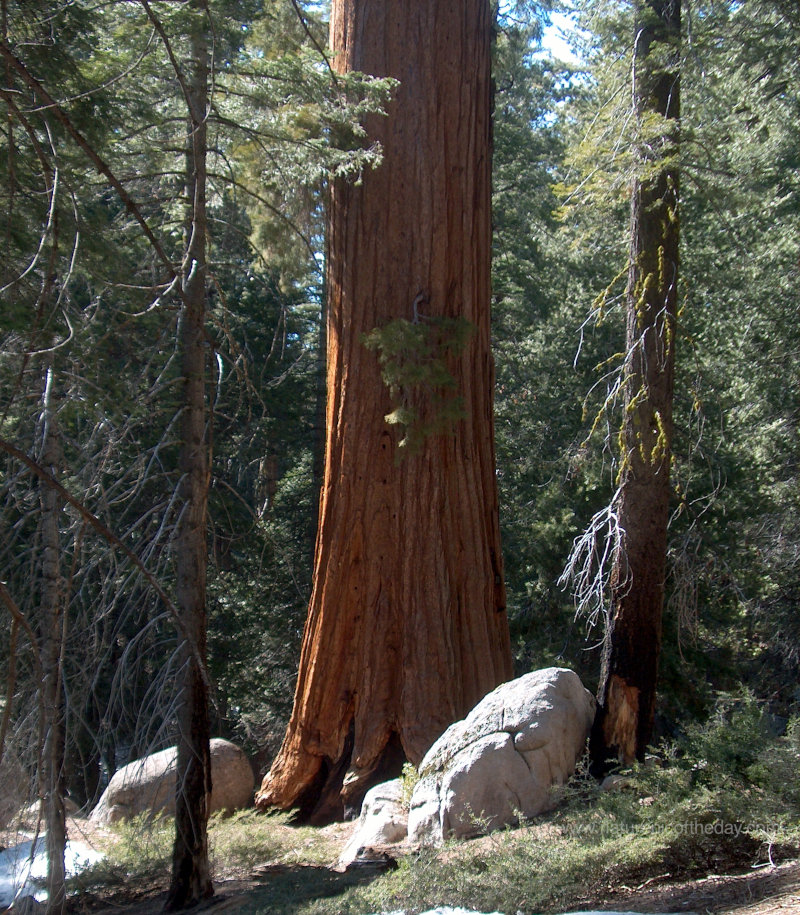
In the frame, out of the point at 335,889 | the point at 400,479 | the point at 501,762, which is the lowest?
the point at 335,889

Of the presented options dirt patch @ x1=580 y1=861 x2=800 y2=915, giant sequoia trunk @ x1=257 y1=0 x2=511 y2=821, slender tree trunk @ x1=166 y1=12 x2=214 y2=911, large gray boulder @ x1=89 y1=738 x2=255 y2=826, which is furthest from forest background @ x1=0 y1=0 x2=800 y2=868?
dirt patch @ x1=580 y1=861 x2=800 y2=915

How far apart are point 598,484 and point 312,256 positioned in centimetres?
616

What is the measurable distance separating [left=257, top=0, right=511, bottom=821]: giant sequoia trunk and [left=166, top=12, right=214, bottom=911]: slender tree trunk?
179 centimetres

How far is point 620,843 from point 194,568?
3.21m

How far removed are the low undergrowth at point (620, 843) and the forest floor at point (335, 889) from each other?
0.03 m

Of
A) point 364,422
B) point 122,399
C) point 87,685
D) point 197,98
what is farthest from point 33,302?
point 364,422

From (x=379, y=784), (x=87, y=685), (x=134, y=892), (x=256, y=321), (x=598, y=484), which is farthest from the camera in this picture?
(x=256, y=321)

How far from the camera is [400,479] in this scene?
27.0 feet

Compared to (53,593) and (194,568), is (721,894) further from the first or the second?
(53,593)

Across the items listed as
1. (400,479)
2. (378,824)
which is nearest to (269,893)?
(378,824)

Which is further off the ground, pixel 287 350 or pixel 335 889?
pixel 287 350

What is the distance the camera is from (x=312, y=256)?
28.5ft

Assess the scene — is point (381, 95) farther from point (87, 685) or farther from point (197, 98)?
point (87, 685)

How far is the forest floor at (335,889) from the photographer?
178 inches
